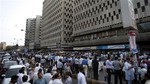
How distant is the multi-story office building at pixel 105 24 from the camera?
118ft

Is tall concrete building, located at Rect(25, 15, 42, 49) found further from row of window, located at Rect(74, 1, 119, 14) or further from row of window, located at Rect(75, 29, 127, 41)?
row of window, located at Rect(75, 29, 127, 41)

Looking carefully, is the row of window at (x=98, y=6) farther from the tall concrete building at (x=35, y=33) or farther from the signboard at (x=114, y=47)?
the tall concrete building at (x=35, y=33)

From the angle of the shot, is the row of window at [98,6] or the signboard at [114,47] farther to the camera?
the row of window at [98,6]

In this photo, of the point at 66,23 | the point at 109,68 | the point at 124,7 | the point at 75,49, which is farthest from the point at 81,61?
the point at 66,23

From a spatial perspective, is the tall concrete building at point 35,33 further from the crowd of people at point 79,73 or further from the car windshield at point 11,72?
the car windshield at point 11,72

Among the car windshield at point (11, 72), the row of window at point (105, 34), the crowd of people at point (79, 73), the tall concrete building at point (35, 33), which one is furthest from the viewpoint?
the tall concrete building at point (35, 33)

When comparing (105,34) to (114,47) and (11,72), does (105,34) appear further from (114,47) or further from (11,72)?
(11,72)

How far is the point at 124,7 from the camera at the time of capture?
6.66m

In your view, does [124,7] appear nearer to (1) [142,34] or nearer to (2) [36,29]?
(1) [142,34]

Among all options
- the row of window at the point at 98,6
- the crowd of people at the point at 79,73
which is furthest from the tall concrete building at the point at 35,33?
the crowd of people at the point at 79,73

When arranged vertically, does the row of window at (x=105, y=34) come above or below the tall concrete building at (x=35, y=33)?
below

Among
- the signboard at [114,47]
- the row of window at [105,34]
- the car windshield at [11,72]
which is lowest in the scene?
the car windshield at [11,72]

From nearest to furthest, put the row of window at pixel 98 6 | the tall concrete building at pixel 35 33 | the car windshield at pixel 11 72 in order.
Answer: the car windshield at pixel 11 72 < the row of window at pixel 98 6 < the tall concrete building at pixel 35 33

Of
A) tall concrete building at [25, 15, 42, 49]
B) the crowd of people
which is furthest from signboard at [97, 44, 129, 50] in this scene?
tall concrete building at [25, 15, 42, 49]
